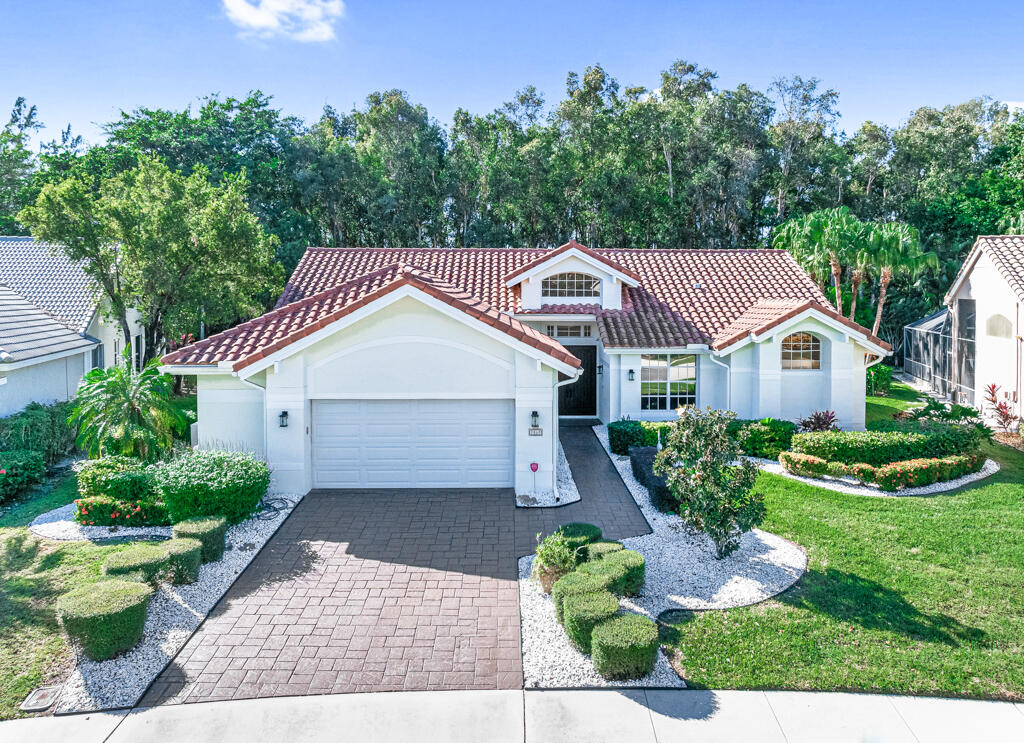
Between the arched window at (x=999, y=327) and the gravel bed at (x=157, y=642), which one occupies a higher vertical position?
the arched window at (x=999, y=327)

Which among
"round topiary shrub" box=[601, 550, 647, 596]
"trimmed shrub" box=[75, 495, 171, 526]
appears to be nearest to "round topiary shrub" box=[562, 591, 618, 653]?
"round topiary shrub" box=[601, 550, 647, 596]

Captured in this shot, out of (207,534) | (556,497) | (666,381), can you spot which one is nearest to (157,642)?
Result: (207,534)

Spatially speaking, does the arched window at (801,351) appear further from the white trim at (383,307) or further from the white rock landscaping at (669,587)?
the white trim at (383,307)

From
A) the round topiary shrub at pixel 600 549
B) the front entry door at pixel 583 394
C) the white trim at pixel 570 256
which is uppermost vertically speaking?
the white trim at pixel 570 256

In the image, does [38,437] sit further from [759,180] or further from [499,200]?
[759,180]

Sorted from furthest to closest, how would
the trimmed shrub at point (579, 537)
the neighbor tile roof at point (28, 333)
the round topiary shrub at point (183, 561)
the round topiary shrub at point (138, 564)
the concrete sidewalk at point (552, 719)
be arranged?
the neighbor tile roof at point (28, 333) < the trimmed shrub at point (579, 537) < the round topiary shrub at point (183, 561) < the round topiary shrub at point (138, 564) < the concrete sidewalk at point (552, 719)

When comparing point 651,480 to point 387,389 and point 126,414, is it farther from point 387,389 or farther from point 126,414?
point 126,414

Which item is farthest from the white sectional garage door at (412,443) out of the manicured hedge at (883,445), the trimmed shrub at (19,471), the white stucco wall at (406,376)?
the manicured hedge at (883,445)
